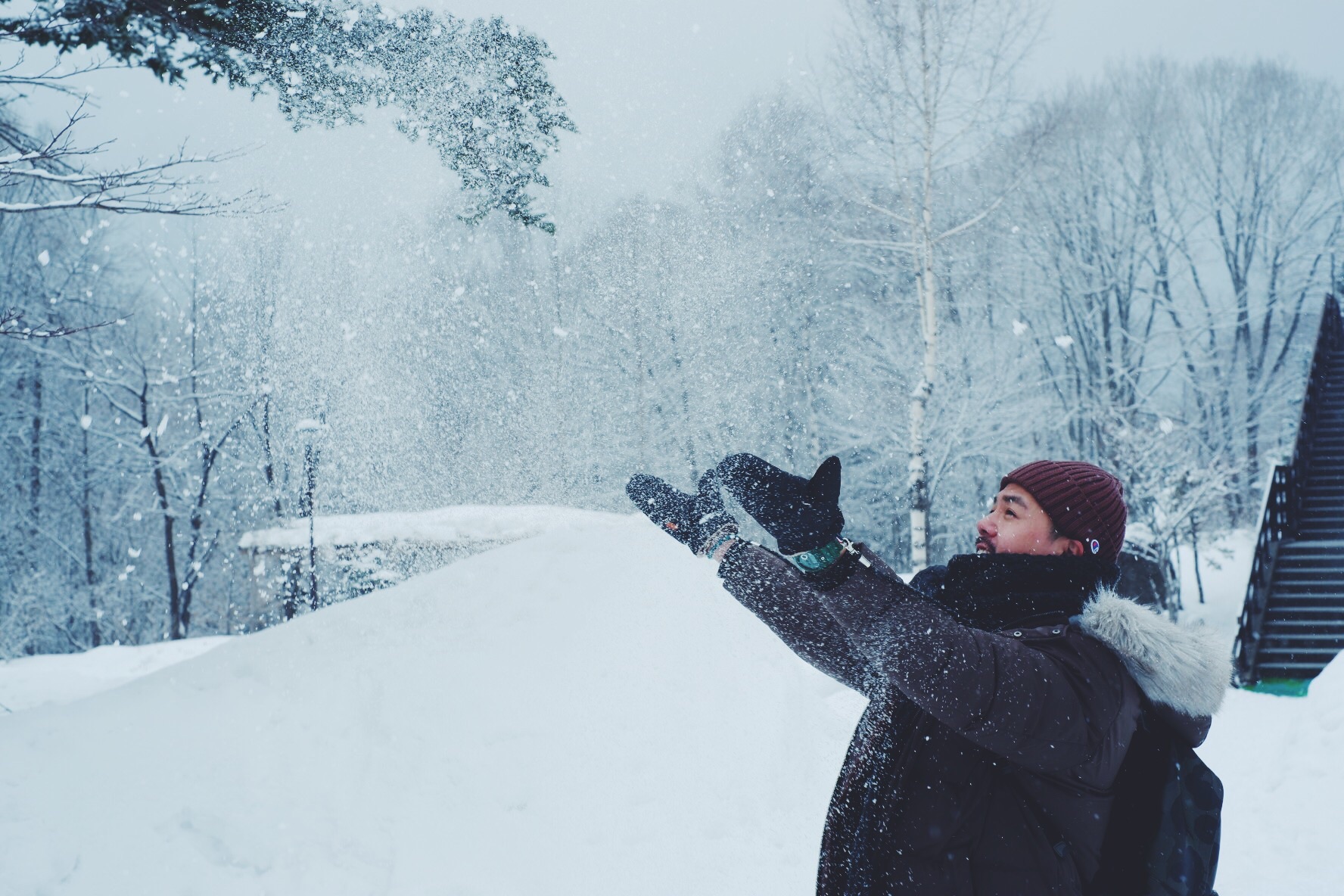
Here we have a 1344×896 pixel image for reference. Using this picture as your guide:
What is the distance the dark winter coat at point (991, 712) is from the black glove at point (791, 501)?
7cm

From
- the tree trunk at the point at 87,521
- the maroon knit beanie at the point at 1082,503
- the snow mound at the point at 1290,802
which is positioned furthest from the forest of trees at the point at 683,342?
the maroon knit beanie at the point at 1082,503

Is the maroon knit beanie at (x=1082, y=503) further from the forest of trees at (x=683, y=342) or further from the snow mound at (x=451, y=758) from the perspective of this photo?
the forest of trees at (x=683, y=342)

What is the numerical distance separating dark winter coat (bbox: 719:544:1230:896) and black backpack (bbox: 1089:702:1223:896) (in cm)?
3

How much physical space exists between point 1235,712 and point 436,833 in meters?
7.70

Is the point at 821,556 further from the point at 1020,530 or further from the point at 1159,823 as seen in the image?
the point at 1159,823

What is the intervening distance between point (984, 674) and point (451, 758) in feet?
12.0

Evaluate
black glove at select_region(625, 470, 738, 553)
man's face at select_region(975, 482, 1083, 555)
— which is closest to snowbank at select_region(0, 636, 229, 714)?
black glove at select_region(625, 470, 738, 553)

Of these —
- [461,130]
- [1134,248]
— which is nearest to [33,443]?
[461,130]

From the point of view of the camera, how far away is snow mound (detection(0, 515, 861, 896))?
3371 mm

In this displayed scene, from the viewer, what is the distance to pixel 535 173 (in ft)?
22.5

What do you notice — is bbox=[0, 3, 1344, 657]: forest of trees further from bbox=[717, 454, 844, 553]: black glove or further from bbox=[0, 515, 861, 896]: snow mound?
bbox=[717, 454, 844, 553]: black glove

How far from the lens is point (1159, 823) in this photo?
126 centimetres

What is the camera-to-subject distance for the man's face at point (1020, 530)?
1.44 metres

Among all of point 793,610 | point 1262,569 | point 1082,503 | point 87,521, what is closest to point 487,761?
point 793,610
